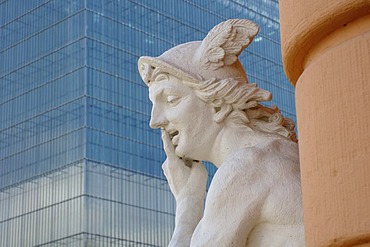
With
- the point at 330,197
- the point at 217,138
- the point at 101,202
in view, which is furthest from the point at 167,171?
the point at 101,202

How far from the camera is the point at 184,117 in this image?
3.56 m

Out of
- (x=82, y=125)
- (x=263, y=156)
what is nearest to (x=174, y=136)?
(x=263, y=156)

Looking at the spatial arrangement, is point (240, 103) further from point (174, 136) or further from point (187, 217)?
point (187, 217)

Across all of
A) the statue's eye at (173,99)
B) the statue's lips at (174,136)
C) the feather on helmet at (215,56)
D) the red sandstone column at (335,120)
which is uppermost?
the feather on helmet at (215,56)

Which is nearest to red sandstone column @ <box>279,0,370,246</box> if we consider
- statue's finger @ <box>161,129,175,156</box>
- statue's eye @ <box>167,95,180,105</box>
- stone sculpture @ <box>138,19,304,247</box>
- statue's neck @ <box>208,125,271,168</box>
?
stone sculpture @ <box>138,19,304,247</box>

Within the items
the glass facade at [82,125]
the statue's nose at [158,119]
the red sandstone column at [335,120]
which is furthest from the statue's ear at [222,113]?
the glass facade at [82,125]

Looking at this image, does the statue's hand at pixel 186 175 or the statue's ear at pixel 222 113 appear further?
the statue's hand at pixel 186 175

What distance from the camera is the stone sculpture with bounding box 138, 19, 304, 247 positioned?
3064mm

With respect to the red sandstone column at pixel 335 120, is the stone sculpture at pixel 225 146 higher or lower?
higher

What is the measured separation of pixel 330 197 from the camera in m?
1.94

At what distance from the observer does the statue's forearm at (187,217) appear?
3.60m

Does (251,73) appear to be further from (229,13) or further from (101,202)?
(101,202)

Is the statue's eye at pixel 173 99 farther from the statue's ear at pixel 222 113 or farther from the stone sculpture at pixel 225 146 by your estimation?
the statue's ear at pixel 222 113

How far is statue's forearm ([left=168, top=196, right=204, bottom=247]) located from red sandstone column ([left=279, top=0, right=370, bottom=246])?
1533 mm
